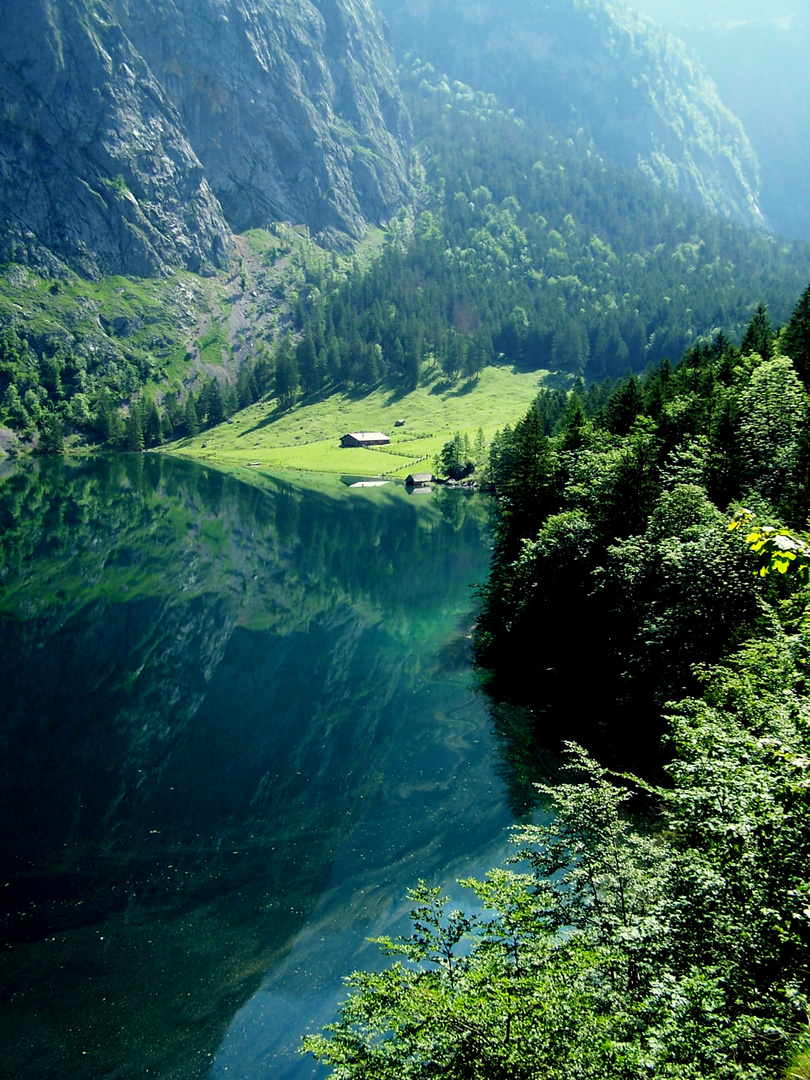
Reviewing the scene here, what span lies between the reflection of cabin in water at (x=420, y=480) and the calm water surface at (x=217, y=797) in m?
77.6

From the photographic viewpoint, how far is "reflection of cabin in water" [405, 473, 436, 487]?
529 ft

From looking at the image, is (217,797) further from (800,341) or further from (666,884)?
(800,341)

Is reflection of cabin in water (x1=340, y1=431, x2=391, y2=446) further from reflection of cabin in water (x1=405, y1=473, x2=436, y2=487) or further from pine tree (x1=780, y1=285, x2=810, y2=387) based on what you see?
pine tree (x1=780, y1=285, x2=810, y2=387)

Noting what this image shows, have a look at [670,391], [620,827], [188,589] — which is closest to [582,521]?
[670,391]

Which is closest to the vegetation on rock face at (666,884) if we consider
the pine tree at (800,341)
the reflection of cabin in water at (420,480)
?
the pine tree at (800,341)

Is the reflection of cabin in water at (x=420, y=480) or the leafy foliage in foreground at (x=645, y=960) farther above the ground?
the reflection of cabin in water at (x=420, y=480)

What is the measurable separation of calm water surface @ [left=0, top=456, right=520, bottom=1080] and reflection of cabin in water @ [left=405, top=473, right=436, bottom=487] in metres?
77.6

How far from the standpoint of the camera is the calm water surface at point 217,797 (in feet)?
78.8

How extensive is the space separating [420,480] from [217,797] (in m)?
128

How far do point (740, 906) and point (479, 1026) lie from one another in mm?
5345

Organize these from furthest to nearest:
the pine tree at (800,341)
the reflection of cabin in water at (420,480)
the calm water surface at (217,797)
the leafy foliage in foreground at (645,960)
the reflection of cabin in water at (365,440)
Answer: the reflection of cabin in water at (365,440) → the reflection of cabin in water at (420,480) → the pine tree at (800,341) → the calm water surface at (217,797) → the leafy foliage in foreground at (645,960)

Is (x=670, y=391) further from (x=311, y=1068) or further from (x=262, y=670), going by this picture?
(x=311, y=1068)

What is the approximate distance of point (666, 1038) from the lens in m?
11.3

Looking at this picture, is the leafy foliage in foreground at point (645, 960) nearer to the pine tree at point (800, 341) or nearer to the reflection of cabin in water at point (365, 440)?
the pine tree at point (800, 341)
